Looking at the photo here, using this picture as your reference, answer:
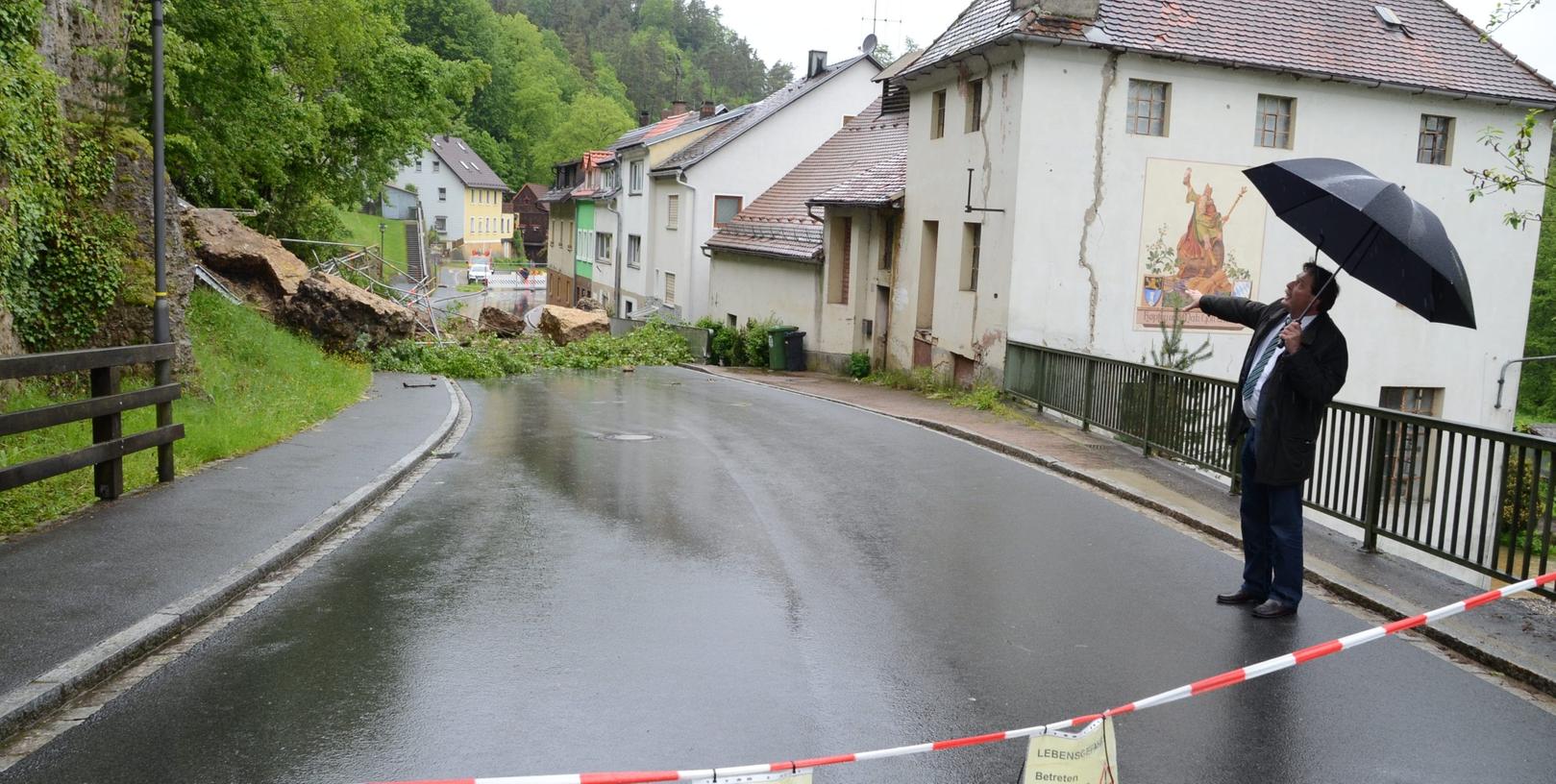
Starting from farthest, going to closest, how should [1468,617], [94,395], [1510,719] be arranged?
[94,395], [1468,617], [1510,719]

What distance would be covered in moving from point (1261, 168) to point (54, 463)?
8.16m

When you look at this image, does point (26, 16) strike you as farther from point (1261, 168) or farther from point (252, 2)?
point (252, 2)

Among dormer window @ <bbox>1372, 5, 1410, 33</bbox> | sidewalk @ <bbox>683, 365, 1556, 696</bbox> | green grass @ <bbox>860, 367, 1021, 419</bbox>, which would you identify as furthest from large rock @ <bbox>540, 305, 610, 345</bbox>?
dormer window @ <bbox>1372, 5, 1410, 33</bbox>

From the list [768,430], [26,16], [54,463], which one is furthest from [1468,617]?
[26,16]

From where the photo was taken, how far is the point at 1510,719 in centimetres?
568

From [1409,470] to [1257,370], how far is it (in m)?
2.27

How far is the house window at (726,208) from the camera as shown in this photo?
144 feet

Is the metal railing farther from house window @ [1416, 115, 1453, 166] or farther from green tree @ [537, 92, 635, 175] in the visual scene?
green tree @ [537, 92, 635, 175]

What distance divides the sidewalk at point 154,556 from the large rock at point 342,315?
11.6 meters

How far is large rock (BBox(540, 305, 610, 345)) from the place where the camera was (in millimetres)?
34188

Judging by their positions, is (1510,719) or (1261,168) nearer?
(1510,719)

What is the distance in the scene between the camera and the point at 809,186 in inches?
1480

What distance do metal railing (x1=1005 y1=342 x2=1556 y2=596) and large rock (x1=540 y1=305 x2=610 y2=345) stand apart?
2260 centimetres

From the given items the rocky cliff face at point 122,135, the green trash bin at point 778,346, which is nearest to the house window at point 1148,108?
the green trash bin at point 778,346
